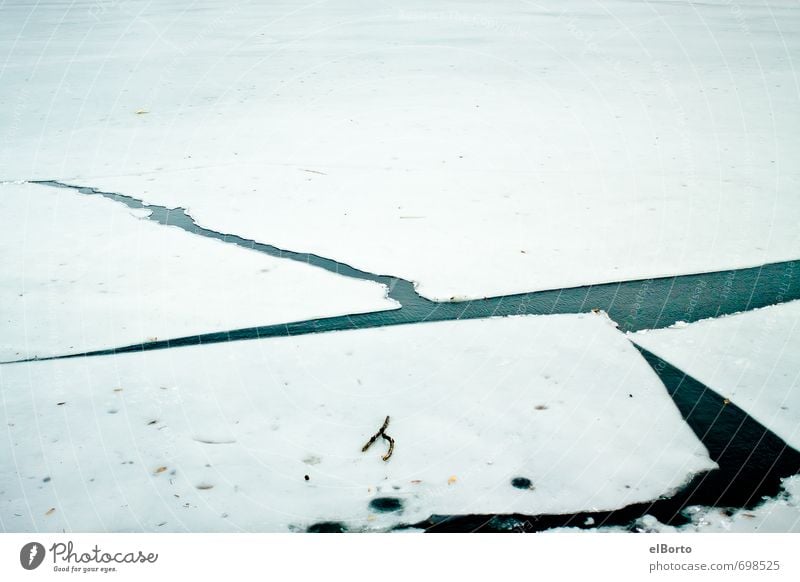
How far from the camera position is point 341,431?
68.0 inches

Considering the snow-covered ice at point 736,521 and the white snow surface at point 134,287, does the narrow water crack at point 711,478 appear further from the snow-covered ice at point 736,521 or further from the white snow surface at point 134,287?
the white snow surface at point 134,287

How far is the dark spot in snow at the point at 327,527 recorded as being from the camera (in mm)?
1439

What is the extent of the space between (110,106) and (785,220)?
4.06 m

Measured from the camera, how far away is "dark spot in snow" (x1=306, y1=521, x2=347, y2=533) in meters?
1.44

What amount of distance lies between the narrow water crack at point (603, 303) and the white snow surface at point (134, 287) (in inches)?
1.9

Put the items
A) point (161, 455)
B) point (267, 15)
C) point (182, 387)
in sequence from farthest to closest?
point (267, 15)
point (182, 387)
point (161, 455)

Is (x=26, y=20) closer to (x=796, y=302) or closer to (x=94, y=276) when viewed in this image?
(x=94, y=276)

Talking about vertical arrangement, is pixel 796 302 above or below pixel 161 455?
below

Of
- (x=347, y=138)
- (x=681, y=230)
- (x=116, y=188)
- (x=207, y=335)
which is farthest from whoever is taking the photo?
(x=347, y=138)

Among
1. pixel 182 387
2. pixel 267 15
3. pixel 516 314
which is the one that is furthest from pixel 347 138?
pixel 267 15

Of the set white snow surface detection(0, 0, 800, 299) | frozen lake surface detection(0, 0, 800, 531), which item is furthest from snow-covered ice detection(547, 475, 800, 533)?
white snow surface detection(0, 0, 800, 299)

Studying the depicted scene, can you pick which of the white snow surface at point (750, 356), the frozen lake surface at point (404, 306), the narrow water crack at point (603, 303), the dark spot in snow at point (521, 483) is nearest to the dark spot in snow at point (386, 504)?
the frozen lake surface at point (404, 306)

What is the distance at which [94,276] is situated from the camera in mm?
2533

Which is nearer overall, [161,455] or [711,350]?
[161,455]
